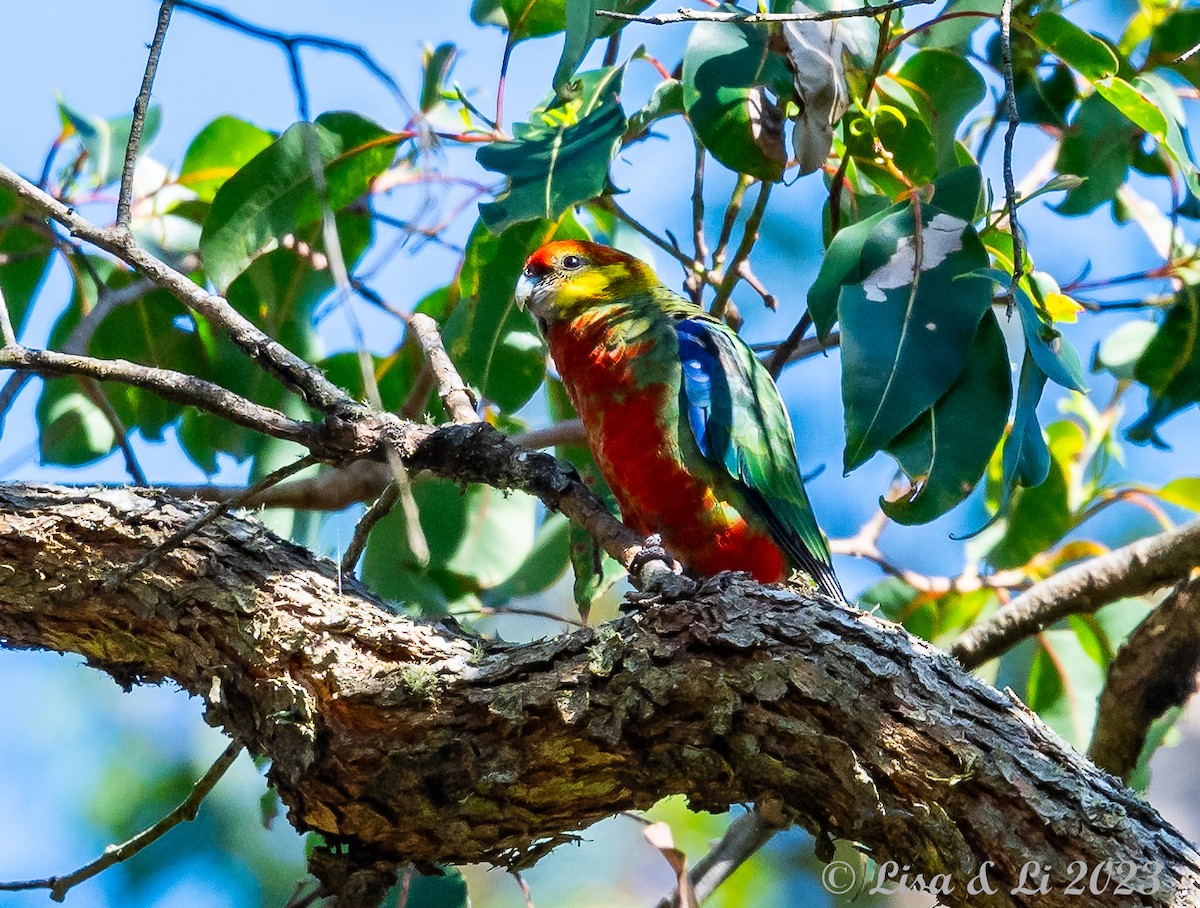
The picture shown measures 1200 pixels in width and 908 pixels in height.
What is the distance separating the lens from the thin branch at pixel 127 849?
253 centimetres

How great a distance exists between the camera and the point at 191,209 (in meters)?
4.11

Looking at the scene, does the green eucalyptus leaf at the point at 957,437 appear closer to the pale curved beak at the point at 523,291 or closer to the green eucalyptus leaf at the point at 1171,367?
the green eucalyptus leaf at the point at 1171,367

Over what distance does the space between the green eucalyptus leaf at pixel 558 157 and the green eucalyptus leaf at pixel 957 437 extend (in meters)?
0.94

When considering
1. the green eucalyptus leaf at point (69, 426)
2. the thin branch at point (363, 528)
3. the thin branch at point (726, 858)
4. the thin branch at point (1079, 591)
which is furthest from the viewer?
the green eucalyptus leaf at point (69, 426)

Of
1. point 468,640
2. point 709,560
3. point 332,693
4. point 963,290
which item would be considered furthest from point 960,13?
point 332,693

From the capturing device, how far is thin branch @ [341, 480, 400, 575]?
2572mm

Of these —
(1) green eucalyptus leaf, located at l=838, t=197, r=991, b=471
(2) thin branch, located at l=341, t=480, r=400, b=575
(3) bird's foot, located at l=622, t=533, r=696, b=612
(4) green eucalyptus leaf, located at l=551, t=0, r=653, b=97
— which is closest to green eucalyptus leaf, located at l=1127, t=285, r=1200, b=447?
(1) green eucalyptus leaf, located at l=838, t=197, r=991, b=471

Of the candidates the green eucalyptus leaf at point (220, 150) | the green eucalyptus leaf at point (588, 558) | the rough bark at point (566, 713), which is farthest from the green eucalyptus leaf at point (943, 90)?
the green eucalyptus leaf at point (220, 150)

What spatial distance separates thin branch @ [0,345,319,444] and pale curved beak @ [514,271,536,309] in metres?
1.21

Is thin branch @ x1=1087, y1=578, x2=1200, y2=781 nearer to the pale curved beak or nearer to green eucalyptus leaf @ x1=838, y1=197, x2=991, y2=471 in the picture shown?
green eucalyptus leaf @ x1=838, y1=197, x2=991, y2=471

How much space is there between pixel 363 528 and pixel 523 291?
1165 millimetres

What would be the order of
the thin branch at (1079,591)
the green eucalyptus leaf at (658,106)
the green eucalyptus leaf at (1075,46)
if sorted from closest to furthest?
the green eucalyptus leaf at (1075,46) < the green eucalyptus leaf at (658,106) < the thin branch at (1079,591)

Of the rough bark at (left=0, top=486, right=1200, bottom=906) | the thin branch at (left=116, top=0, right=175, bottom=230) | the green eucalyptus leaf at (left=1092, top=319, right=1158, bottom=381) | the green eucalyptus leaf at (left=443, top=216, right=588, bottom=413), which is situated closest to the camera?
the rough bark at (left=0, top=486, right=1200, bottom=906)

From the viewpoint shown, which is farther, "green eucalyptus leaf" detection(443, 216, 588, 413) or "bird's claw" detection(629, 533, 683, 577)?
"green eucalyptus leaf" detection(443, 216, 588, 413)
